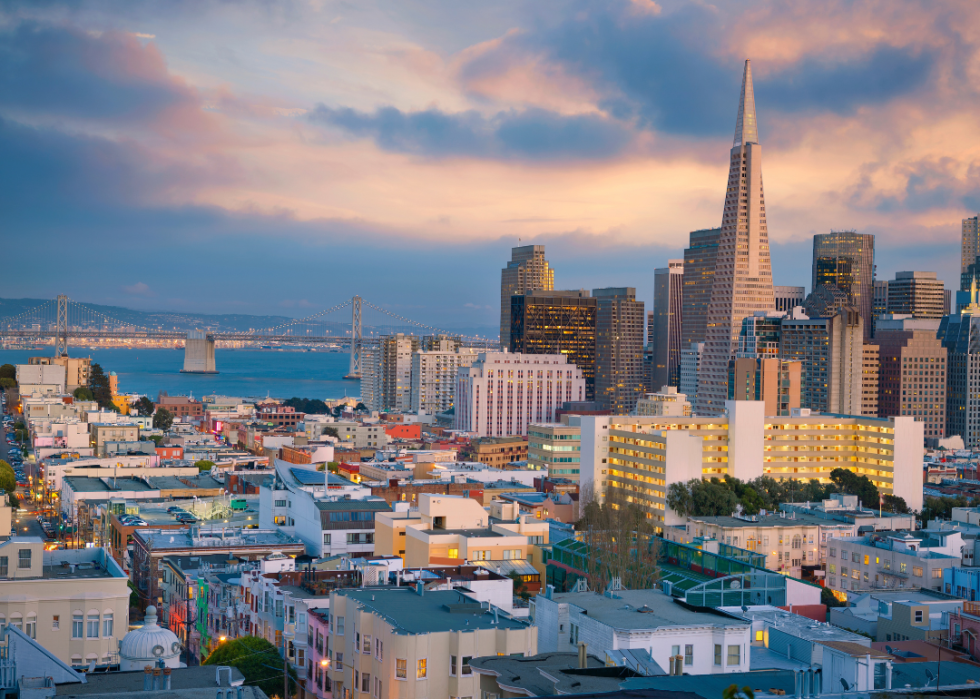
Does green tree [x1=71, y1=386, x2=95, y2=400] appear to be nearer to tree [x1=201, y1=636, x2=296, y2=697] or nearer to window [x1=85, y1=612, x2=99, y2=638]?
tree [x1=201, y1=636, x2=296, y2=697]

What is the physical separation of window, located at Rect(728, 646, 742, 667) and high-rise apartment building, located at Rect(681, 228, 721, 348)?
132271 millimetres

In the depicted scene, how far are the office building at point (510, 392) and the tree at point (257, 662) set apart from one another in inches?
3356

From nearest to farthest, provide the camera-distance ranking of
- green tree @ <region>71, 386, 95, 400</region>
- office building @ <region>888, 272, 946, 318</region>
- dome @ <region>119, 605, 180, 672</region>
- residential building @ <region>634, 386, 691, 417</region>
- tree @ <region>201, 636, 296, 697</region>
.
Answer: dome @ <region>119, 605, 180, 672</region> < tree @ <region>201, 636, 296, 697</region> < residential building @ <region>634, 386, 691, 417</region> < green tree @ <region>71, 386, 95, 400</region> < office building @ <region>888, 272, 946, 318</region>

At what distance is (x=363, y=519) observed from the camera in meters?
33.2

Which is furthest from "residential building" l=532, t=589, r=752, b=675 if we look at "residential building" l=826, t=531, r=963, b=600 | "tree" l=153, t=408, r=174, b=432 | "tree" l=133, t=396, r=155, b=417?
"tree" l=133, t=396, r=155, b=417

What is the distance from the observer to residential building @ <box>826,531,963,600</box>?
31.2 metres

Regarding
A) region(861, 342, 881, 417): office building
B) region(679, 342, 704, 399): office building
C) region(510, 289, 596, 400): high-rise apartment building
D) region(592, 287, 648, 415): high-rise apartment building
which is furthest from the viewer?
region(510, 289, 596, 400): high-rise apartment building

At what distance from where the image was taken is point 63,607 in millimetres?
17578

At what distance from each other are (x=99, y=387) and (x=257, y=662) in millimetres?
85281

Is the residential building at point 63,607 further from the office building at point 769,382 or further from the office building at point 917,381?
the office building at point 917,381

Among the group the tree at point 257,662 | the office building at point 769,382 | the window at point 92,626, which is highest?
the office building at point 769,382

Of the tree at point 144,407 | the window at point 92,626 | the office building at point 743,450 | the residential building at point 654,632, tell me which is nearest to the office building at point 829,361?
the office building at point 743,450

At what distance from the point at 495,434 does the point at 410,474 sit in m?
51.7

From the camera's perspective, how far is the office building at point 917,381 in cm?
10556
